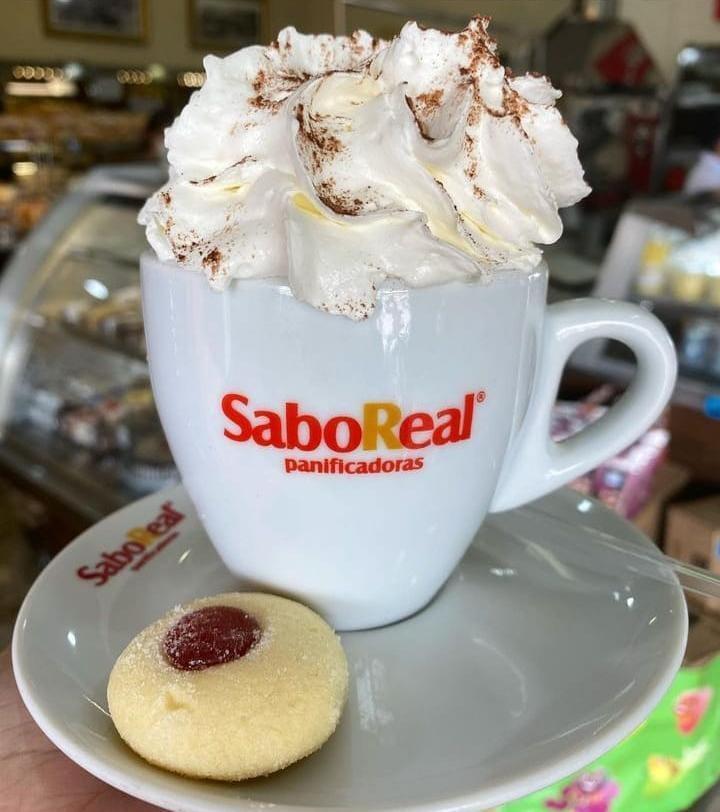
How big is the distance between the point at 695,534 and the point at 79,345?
64.5 inches

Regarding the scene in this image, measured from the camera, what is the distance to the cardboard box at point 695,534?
1.02 meters

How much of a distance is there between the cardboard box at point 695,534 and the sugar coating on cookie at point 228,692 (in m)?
0.61

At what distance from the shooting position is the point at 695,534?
1052 millimetres

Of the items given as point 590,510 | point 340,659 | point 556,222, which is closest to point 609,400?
point 590,510

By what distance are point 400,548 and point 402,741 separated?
162 mm

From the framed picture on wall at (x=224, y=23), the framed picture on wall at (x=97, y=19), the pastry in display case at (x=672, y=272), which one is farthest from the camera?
the framed picture on wall at (x=224, y=23)

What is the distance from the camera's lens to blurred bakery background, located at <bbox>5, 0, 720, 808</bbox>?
1284mm

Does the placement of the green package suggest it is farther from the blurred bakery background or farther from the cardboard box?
the cardboard box

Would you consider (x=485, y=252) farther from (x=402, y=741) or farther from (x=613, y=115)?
(x=613, y=115)

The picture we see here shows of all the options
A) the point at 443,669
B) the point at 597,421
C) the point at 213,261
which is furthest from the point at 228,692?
the point at 597,421

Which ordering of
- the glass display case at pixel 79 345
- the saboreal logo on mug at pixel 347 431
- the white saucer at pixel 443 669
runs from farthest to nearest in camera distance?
the glass display case at pixel 79 345 < the saboreal logo on mug at pixel 347 431 < the white saucer at pixel 443 669

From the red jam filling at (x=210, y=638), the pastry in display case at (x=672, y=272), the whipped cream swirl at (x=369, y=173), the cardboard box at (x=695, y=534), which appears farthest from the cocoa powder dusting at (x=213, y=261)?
the pastry in display case at (x=672, y=272)

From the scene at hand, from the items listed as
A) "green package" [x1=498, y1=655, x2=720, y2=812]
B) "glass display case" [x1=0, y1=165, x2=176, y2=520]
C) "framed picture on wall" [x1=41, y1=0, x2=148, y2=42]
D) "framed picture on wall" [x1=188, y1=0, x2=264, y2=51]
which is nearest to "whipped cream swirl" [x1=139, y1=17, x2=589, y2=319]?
"green package" [x1=498, y1=655, x2=720, y2=812]

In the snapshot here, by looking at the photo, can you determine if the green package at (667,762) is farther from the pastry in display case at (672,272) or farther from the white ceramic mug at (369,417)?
the pastry in display case at (672,272)
